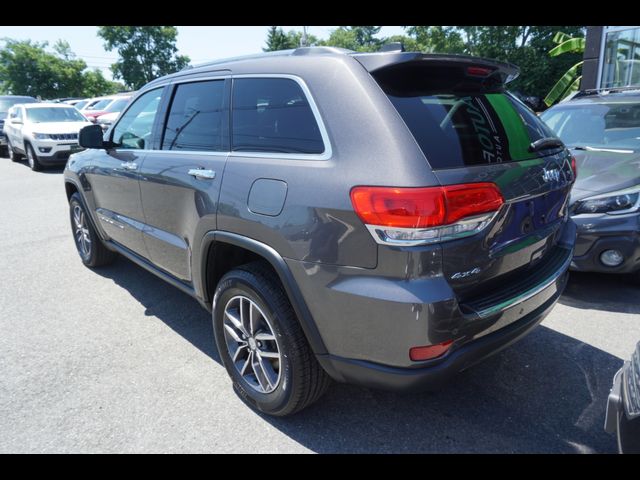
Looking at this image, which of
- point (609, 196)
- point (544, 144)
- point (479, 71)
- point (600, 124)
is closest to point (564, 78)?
point (600, 124)

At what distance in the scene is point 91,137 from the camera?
369cm

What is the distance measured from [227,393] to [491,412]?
4.99 ft

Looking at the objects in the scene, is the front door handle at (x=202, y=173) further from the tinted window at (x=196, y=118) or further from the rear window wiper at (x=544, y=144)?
the rear window wiper at (x=544, y=144)

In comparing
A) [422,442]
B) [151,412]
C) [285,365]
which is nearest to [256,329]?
[285,365]

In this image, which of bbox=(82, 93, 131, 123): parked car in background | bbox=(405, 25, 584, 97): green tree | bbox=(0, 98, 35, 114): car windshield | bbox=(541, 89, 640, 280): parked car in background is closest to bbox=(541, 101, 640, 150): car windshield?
bbox=(541, 89, 640, 280): parked car in background

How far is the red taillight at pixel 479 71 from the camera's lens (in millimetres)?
2245

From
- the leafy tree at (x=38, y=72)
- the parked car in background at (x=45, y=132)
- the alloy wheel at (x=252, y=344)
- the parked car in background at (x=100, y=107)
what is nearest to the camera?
the alloy wheel at (x=252, y=344)

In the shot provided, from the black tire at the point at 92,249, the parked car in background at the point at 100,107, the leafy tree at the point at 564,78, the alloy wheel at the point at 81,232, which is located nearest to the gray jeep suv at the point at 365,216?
the black tire at the point at 92,249

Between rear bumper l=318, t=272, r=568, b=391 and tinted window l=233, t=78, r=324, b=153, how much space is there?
98 centimetres

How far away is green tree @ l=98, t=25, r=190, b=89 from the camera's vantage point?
Answer: 53094mm

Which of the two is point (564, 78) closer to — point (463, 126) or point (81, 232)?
point (81, 232)

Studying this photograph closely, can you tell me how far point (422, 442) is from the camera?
2.28 m

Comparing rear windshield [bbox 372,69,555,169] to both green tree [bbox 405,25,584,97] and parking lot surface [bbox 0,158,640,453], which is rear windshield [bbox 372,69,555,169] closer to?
parking lot surface [bbox 0,158,640,453]
